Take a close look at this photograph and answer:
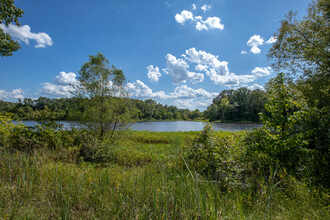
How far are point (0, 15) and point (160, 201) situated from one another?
13206mm

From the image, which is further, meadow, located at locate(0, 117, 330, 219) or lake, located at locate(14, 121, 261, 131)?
lake, located at locate(14, 121, 261, 131)

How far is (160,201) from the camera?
6.96 ft

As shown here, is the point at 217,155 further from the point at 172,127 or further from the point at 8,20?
the point at 172,127

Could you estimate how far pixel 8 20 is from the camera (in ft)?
30.2

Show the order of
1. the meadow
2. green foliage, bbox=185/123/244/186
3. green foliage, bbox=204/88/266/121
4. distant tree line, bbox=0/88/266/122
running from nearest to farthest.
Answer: the meadow
green foliage, bbox=185/123/244/186
distant tree line, bbox=0/88/266/122
green foliage, bbox=204/88/266/121

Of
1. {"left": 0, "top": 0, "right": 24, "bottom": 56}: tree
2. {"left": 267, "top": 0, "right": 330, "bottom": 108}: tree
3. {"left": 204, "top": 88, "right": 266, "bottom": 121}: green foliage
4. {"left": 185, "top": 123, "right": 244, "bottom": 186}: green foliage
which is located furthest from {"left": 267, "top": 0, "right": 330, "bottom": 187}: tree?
{"left": 204, "top": 88, "right": 266, "bottom": 121}: green foliage

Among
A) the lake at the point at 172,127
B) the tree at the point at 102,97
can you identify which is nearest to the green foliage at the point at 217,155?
the lake at the point at 172,127

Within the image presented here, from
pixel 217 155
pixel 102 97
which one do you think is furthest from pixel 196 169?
pixel 102 97

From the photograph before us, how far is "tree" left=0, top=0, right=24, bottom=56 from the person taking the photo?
8895mm

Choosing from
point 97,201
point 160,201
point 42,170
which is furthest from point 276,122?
point 42,170

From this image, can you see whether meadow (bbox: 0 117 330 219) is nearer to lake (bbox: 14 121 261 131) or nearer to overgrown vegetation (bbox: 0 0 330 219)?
overgrown vegetation (bbox: 0 0 330 219)

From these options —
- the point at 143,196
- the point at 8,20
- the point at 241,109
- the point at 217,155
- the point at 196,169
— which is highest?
the point at 8,20

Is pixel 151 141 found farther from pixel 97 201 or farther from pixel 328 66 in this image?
pixel 328 66

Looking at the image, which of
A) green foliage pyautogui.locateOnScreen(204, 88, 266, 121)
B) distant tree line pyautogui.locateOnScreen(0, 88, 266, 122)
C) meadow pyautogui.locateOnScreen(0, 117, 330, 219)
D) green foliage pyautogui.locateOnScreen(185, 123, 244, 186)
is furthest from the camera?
green foliage pyautogui.locateOnScreen(204, 88, 266, 121)
